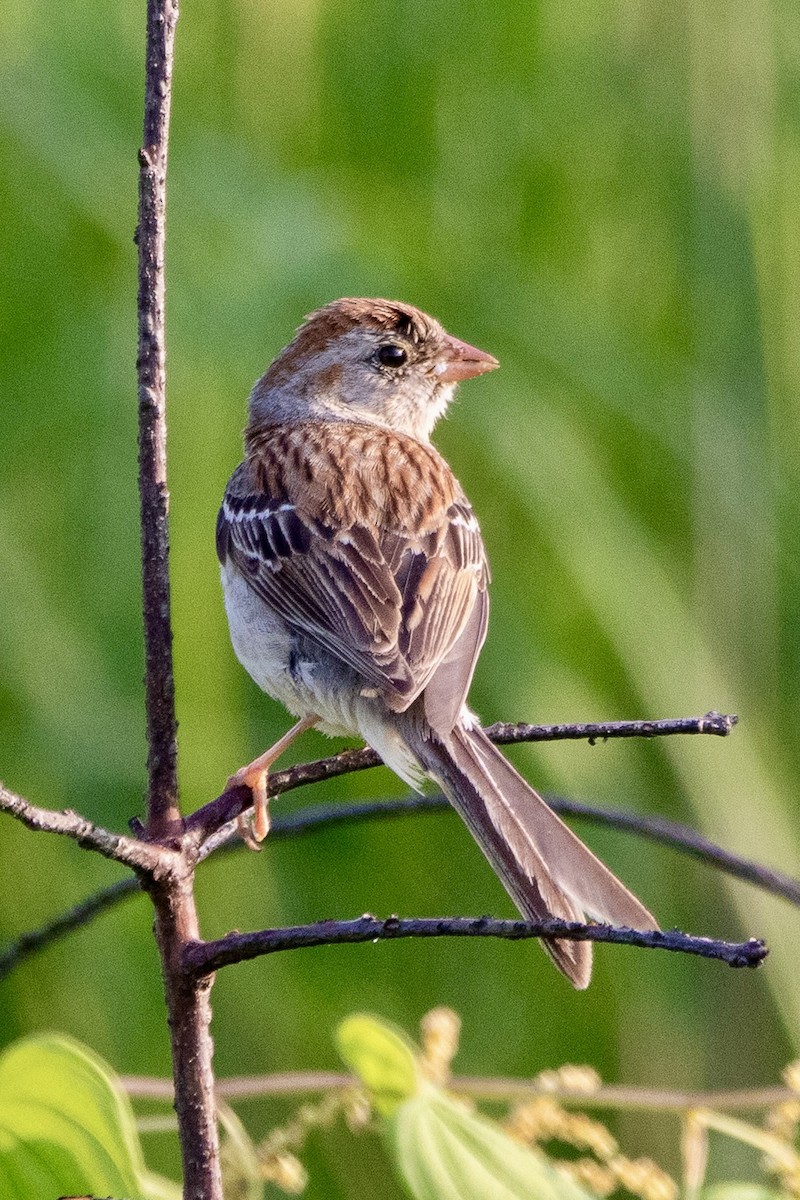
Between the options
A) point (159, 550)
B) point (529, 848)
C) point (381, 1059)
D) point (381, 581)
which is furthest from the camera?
point (381, 581)

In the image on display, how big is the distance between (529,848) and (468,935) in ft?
2.06

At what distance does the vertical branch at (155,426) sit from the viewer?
1.17 meters

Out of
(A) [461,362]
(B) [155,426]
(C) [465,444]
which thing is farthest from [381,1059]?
(C) [465,444]

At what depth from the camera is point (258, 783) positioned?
1.60 m

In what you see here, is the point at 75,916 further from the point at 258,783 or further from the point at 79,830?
the point at 79,830

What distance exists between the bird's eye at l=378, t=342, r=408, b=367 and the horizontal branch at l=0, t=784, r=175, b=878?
170 cm

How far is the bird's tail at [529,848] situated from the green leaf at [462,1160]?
18 centimetres

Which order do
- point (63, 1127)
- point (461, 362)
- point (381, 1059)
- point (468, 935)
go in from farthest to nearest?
point (461, 362) < point (381, 1059) < point (63, 1127) < point (468, 935)

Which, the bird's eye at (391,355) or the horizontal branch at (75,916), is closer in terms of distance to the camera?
the horizontal branch at (75,916)

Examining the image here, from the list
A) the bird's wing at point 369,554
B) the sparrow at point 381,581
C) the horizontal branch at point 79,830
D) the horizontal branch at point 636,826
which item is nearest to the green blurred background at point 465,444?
the sparrow at point 381,581

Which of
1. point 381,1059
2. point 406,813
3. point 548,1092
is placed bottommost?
point 548,1092

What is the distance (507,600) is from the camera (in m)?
2.73

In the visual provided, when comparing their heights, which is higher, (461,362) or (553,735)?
(461,362)

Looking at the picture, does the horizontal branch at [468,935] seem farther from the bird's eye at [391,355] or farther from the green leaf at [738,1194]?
the bird's eye at [391,355]
